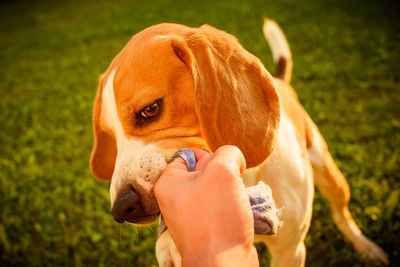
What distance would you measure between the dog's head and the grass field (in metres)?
0.60

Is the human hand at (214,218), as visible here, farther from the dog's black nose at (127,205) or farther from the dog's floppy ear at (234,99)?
the dog's floppy ear at (234,99)

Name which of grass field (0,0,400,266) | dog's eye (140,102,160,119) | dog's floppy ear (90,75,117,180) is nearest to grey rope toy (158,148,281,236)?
dog's eye (140,102,160,119)

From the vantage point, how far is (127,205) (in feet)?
4.90

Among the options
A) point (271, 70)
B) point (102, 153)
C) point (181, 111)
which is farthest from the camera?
point (271, 70)

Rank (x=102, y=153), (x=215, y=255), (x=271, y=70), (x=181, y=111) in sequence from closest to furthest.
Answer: (x=215, y=255) < (x=181, y=111) < (x=102, y=153) < (x=271, y=70)

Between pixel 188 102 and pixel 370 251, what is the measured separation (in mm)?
2412

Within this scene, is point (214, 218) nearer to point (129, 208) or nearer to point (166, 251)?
point (129, 208)

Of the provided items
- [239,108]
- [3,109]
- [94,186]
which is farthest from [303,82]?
[3,109]

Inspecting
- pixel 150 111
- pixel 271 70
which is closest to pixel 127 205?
pixel 150 111

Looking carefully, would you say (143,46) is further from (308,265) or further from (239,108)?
(308,265)

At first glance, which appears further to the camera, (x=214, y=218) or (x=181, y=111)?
(x=181, y=111)

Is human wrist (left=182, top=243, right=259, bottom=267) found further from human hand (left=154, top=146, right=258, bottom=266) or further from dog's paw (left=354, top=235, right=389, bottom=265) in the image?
dog's paw (left=354, top=235, right=389, bottom=265)

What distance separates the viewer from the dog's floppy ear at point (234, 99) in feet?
5.54

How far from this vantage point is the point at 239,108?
1706 millimetres
